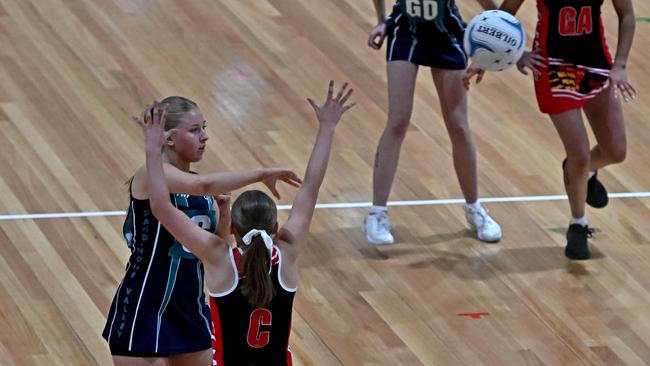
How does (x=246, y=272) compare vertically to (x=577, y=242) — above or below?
above

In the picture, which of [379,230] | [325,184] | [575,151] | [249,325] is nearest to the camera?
[249,325]

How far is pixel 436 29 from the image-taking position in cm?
707

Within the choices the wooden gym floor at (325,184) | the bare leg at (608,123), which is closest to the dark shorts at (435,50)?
the bare leg at (608,123)

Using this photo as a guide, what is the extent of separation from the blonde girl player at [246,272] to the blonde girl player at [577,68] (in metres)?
2.49

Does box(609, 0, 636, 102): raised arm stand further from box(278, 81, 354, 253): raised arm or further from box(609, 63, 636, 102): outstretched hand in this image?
box(278, 81, 354, 253): raised arm

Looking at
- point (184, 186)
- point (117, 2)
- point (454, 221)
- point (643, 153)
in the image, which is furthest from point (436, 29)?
point (117, 2)

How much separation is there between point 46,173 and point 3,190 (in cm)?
28

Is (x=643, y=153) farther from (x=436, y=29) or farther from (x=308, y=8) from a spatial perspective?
(x=308, y=8)

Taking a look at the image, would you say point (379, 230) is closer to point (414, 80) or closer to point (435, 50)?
point (414, 80)

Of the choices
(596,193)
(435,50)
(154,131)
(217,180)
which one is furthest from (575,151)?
(154,131)

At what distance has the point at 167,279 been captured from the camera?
5129 millimetres

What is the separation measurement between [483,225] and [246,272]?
302 cm

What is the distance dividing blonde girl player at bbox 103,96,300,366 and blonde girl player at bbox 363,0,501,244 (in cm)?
217

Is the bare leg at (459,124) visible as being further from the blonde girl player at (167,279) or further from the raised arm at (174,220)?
the raised arm at (174,220)
